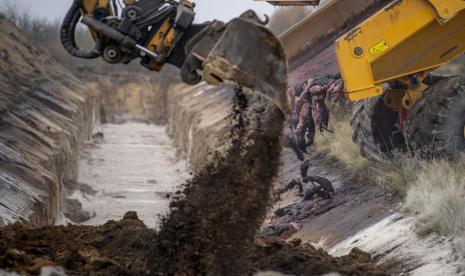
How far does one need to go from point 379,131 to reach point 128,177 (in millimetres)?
11042

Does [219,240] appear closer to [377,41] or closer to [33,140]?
[377,41]

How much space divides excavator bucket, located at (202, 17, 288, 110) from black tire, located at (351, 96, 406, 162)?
16.2 feet

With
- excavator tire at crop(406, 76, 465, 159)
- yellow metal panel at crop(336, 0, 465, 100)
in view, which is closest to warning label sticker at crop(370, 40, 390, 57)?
yellow metal panel at crop(336, 0, 465, 100)

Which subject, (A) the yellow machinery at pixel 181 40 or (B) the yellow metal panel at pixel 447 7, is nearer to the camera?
(A) the yellow machinery at pixel 181 40

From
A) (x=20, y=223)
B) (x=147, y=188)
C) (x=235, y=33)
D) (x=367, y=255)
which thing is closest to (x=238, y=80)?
(x=235, y=33)

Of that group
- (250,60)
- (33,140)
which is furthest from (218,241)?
(33,140)

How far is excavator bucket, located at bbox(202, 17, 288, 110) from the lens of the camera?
813cm

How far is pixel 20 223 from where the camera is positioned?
32.8 ft

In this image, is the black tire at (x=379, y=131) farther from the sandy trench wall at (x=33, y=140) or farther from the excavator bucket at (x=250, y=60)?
the excavator bucket at (x=250, y=60)

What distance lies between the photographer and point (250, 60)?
8188mm

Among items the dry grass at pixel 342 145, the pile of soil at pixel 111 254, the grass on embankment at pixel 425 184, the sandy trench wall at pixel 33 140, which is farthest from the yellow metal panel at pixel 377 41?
the sandy trench wall at pixel 33 140

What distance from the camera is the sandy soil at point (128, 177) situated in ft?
57.6

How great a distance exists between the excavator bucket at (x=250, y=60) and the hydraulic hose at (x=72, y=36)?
4.66 ft

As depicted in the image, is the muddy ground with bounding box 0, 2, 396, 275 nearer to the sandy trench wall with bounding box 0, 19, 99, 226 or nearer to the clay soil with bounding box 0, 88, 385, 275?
the clay soil with bounding box 0, 88, 385, 275
